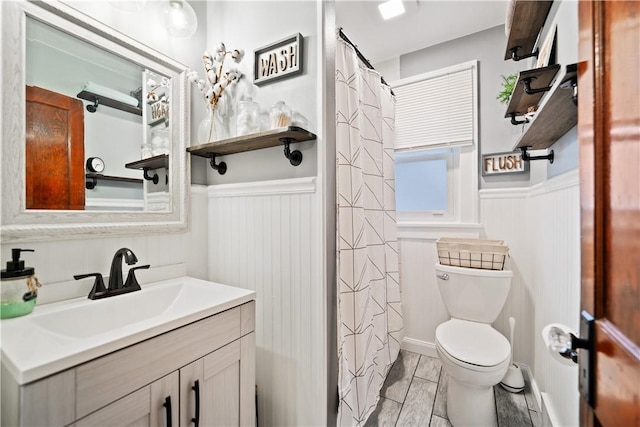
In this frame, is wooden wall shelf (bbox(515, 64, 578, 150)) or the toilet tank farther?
the toilet tank

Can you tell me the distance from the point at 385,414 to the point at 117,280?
1564 millimetres

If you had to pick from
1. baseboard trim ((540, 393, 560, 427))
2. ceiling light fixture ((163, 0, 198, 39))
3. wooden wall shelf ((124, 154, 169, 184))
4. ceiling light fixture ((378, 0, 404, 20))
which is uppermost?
ceiling light fixture ((378, 0, 404, 20))

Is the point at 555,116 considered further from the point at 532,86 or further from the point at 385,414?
the point at 385,414

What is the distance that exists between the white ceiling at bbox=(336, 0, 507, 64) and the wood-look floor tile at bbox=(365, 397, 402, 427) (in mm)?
2517

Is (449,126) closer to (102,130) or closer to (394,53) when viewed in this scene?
(394,53)

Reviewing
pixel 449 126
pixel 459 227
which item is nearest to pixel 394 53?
pixel 449 126

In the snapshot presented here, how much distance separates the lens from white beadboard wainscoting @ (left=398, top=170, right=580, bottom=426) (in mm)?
1003

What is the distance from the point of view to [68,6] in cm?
102

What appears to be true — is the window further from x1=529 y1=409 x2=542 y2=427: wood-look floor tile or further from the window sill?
x1=529 y1=409 x2=542 y2=427: wood-look floor tile

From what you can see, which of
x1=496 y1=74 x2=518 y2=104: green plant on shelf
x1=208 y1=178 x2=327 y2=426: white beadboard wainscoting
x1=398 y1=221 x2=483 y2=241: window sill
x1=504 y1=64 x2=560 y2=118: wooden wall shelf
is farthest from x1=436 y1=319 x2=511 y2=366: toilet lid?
x1=496 y1=74 x2=518 y2=104: green plant on shelf

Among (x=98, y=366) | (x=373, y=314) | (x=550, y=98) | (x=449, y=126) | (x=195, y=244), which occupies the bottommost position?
(x=373, y=314)

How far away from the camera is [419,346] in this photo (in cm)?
218

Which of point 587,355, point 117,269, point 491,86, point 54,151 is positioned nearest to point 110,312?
point 117,269

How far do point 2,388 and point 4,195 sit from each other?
0.60 metres
